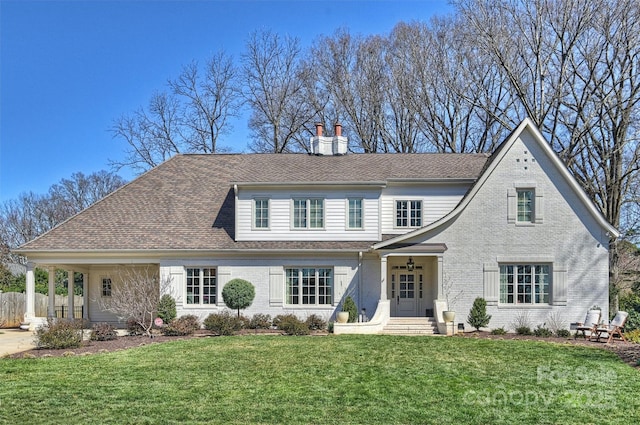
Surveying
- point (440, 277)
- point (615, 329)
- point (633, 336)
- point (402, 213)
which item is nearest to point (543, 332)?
point (615, 329)

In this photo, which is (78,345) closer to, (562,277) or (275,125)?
(562,277)

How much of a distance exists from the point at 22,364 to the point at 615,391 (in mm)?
12651

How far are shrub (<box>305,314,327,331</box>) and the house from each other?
127 cm

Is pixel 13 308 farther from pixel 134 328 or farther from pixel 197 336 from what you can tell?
pixel 197 336

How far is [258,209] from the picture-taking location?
23.7 metres

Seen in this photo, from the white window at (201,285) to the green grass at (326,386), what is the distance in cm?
670

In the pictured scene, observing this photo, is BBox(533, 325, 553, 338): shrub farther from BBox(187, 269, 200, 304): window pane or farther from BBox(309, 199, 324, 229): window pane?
BBox(187, 269, 200, 304): window pane

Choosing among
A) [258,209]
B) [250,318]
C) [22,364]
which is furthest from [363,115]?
[22,364]

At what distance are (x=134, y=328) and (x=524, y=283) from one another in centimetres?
1344

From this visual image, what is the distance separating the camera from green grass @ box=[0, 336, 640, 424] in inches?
382

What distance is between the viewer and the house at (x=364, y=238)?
21375mm

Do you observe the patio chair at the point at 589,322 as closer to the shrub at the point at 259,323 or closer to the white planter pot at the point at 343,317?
the white planter pot at the point at 343,317

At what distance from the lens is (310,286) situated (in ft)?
75.2

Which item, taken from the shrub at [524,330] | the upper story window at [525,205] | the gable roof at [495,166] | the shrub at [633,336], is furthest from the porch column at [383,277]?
the shrub at [633,336]
